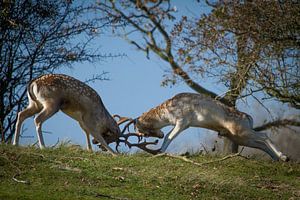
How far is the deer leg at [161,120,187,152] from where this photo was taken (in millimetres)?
10560

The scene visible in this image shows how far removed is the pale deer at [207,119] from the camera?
10734 mm

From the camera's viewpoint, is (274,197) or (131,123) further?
(131,123)

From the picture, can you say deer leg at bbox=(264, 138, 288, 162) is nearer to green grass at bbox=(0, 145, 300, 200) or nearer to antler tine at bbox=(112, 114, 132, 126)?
green grass at bbox=(0, 145, 300, 200)

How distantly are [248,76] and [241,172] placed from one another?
259 centimetres

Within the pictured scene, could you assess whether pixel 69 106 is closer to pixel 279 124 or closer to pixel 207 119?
pixel 207 119

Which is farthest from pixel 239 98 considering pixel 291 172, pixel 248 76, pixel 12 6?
pixel 12 6

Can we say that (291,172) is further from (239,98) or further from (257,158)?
(239,98)

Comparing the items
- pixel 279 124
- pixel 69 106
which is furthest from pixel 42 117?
pixel 279 124

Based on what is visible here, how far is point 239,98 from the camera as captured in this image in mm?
11398

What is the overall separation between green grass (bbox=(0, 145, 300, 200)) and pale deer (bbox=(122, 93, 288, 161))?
1439mm

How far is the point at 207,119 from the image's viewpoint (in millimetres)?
10758

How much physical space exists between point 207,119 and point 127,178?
3.49 metres

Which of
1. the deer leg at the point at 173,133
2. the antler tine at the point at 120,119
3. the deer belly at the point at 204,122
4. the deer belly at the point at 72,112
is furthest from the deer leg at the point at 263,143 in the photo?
the deer belly at the point at 72,112

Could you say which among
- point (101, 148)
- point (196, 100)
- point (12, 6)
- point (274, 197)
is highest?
point (12, 6)
